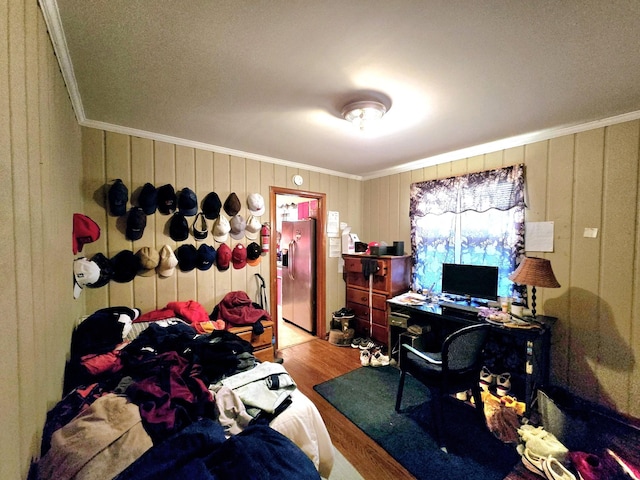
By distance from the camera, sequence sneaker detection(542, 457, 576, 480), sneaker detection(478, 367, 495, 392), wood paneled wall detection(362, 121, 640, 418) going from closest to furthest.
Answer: sneaker detection(542, 457, 576, 480)
wood paneled wall detection(362, 121, 640, 418)
sneaker detection(478, 367, 495, 392)

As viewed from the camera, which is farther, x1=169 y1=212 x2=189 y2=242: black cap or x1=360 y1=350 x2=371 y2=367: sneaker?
x1=360 y1=350 x2=371 y2=367: sneaker

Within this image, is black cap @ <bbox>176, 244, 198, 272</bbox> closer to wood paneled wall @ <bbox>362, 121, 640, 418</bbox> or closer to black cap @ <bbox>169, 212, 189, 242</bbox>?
black cap @ <bbox>169, 212, 189, 242</bbox>

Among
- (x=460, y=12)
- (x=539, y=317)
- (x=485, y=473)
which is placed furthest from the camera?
(x=539, y=317)

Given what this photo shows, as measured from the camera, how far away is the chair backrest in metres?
1.78

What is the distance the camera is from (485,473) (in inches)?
64.4

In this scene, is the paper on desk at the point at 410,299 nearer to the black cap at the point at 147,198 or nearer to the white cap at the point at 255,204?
the white cap at the point at 255,204

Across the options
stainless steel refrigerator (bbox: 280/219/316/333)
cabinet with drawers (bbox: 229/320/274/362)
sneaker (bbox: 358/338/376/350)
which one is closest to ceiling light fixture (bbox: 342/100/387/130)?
stainless steel refrigerator (bbox: 280/219/316/333)

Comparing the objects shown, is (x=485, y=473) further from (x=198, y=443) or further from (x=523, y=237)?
(x=523, y=237)

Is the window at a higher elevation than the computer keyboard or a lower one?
higher

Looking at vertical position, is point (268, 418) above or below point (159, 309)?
below

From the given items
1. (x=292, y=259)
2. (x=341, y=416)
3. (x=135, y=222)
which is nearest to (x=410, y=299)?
(x=341, y=416)

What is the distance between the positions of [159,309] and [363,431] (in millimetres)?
2148

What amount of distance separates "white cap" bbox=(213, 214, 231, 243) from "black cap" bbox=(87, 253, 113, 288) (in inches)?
37.4

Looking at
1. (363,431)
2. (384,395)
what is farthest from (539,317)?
(363,431)
